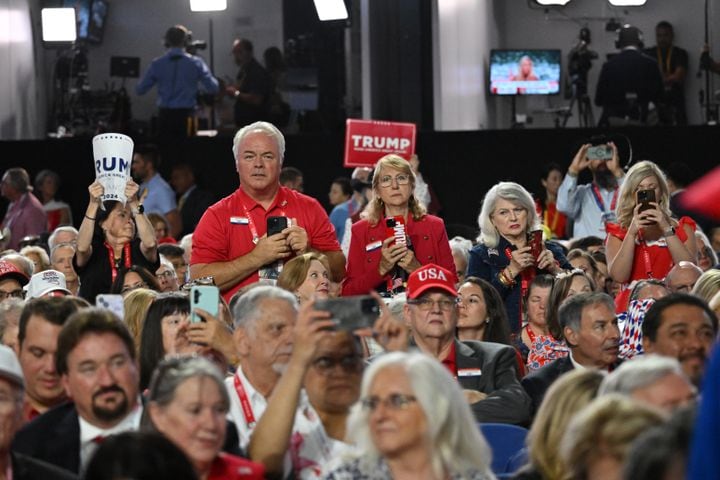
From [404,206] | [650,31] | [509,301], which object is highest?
[650,31]

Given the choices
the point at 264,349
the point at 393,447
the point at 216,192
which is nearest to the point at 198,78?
the point at 216,192

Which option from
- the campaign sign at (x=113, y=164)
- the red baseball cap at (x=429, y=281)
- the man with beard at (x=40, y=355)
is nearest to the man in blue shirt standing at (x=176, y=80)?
the campaign sign at (x=113, y=164)

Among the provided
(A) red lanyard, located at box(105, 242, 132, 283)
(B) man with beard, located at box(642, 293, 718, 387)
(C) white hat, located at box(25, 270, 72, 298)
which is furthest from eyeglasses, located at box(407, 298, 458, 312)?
(A) red lanyard, located at box(105, 242, 132, 283)

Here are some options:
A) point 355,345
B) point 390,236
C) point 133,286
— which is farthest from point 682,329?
point 133,286

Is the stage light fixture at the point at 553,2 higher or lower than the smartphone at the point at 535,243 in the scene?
higher

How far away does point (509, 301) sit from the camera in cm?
775

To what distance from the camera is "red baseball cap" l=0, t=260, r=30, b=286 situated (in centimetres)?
820

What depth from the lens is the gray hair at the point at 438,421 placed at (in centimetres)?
411

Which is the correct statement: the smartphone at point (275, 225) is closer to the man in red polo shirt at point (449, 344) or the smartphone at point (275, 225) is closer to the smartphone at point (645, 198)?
the man in red polo shirt at point (449, 344)

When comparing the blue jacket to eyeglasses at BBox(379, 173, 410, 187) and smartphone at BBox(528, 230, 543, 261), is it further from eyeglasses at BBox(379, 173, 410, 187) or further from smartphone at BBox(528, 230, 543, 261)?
eyeglasses at BBox(379, 173, 410, 187)

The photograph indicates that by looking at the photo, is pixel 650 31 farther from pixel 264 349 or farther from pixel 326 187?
pixel 264 349

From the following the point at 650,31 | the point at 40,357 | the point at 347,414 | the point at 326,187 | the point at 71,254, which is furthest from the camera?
the point at 650,31

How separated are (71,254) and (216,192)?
5.83 meters

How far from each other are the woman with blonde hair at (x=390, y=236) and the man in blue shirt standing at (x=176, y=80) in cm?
778
